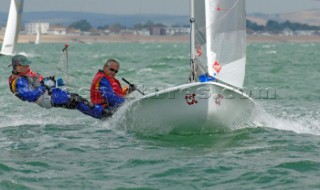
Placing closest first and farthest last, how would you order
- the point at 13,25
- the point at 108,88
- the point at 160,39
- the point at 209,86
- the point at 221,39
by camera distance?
the point at 209,86
the point at 221,39
the point at 108,88
the point at 13,25
the point at 160,39

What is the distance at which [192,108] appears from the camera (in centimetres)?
891

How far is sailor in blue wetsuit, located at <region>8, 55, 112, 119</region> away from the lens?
9.98m

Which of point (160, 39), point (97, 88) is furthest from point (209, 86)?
point (160, 39)

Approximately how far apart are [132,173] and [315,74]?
55.0ft

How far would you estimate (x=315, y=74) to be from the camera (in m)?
22.9

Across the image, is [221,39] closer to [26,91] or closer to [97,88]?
[97,88]

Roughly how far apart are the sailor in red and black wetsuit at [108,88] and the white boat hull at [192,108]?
456 millimetres

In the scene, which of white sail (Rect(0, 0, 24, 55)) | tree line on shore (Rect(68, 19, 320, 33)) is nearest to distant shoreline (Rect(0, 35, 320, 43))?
tree line on shore (Rect(68, 19, 320, 33))

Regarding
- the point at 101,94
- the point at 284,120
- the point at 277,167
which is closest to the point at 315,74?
the point at 284,120

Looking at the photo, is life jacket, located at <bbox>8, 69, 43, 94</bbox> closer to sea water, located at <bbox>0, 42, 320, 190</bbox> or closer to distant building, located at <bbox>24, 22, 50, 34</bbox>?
sea water, located at <bbox>0, 42, 320, 190</bbox>

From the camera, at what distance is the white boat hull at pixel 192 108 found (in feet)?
29.0

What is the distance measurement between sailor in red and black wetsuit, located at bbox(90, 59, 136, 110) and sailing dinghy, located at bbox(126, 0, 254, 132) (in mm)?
424

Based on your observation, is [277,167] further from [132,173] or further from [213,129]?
[213,129]

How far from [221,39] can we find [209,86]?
0.91 m
